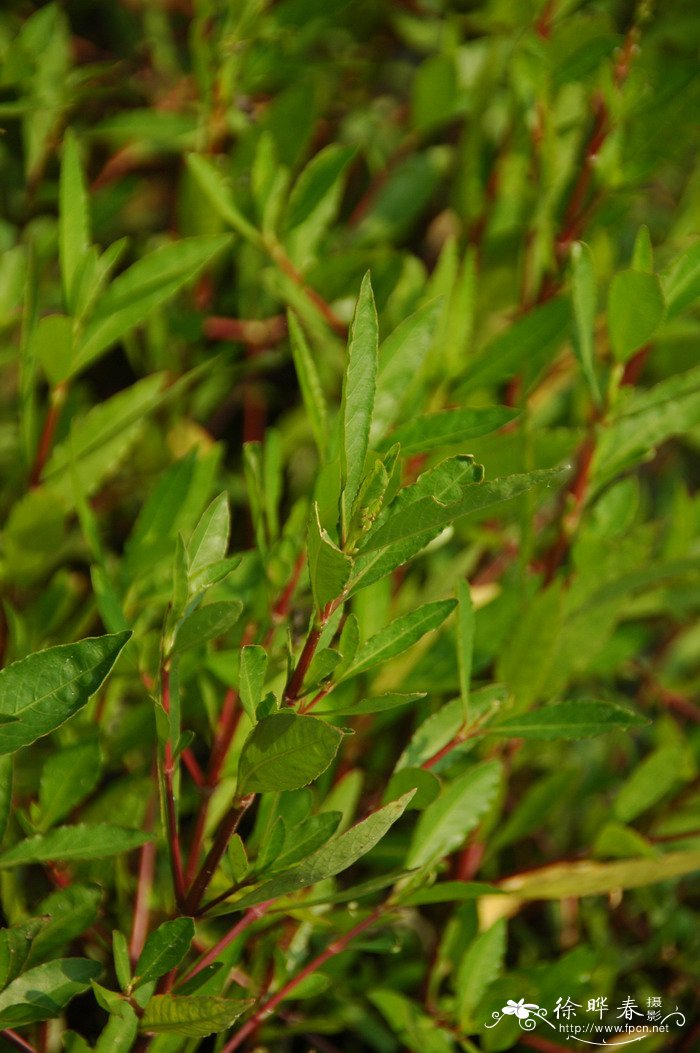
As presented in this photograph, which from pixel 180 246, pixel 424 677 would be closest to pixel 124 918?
pixel 424 677

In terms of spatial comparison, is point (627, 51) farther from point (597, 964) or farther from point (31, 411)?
point (597, 964)

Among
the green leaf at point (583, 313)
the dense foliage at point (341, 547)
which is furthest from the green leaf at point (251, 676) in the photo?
the green leaf at point (583, 313)

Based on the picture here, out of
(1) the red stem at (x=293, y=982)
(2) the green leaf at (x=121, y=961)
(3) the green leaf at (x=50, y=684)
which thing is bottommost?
(1) the red stem at (x=293, y=982)

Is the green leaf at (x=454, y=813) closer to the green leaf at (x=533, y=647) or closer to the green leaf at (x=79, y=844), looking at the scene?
the green leaf at (x=533, y=647)

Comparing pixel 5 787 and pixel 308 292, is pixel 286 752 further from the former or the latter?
pixel 308 292

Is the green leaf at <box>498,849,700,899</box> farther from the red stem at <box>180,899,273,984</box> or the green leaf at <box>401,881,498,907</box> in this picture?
the red stem at <box>180,899,273,984</box>

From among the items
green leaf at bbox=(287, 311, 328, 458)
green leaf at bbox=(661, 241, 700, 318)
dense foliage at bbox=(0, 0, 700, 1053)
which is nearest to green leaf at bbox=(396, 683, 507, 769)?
dense foliage at bbox=(0, 0, 700, 1053)
